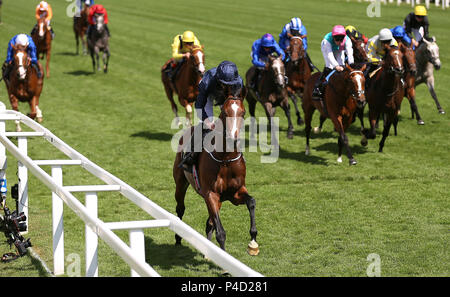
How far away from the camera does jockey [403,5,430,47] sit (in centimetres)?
1541

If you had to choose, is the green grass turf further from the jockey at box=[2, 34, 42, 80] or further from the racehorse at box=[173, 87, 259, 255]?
the jockey at box=[2, 34, 42, 80]

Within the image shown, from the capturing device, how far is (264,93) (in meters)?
13.4

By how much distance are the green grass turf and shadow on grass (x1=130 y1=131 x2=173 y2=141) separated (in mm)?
21

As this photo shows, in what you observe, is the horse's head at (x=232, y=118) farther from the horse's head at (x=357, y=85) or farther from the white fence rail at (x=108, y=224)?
the horse's head at (x=357, y=85)

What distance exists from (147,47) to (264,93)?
43.7 ft

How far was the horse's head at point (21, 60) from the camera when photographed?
1324 cm

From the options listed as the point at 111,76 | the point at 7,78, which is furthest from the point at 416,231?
the point at 111,76

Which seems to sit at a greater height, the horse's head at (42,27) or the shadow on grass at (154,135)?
the horse's head at (42,27)

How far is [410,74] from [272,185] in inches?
178

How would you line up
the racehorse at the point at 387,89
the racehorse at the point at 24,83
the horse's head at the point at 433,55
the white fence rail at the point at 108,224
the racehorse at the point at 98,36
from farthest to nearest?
the racehorse at the point at 98,36 → the horse's head at the point at 433,55 → the racehorse at the point at 24,83 → the racehorse at the point at 387,89 → the white fence rail at the point at 108,224

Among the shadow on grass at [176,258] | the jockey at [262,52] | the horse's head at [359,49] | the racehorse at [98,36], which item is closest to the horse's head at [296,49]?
the jockey at [262,52]

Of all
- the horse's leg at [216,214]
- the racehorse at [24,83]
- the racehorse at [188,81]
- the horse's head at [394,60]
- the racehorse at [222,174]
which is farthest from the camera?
the racehorse at [24,83]
